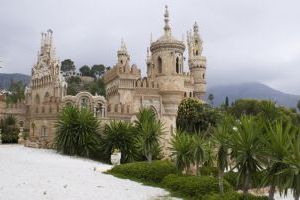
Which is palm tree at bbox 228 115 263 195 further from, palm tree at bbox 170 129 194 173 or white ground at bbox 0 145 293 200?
palm tree at bbox 170 129 194 173

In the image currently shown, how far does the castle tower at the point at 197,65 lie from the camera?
65312 mm

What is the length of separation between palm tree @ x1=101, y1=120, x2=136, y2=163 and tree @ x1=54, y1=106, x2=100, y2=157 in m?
1.15

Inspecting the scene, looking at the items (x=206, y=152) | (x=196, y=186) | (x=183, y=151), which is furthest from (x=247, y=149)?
(x=183, y=151)

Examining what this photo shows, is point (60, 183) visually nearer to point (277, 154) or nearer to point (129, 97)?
point (277, 154)

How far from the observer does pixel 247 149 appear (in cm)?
1639

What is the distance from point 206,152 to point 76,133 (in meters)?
12.2

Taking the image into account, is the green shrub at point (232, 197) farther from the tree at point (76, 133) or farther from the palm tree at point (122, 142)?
the tree at point (76, 133)

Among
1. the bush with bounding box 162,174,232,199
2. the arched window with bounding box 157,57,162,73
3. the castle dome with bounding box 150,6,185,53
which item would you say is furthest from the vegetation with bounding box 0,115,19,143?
the bush with bounding box 162,174,232,199

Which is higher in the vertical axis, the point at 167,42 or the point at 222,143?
the point at 167,42

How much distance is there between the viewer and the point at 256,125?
55.2ft

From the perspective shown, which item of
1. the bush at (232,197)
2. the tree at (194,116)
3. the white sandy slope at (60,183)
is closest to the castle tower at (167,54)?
the tree at (194,116)

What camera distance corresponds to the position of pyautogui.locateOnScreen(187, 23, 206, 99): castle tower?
6531cm

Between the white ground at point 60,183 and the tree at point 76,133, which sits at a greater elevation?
the tree at point 76,133

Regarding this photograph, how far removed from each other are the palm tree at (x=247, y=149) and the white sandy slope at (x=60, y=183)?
3.82 meters
